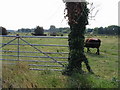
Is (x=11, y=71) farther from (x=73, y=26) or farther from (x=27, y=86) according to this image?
(x=73, y=26)

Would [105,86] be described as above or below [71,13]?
below

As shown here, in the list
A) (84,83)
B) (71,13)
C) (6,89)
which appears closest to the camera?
(6,89)

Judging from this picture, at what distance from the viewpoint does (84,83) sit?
514 cm

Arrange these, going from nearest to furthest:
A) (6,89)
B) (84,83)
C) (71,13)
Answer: (6,89), (84,83), (71,13)

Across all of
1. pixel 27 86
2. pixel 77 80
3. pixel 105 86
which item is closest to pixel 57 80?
pixel 77 80

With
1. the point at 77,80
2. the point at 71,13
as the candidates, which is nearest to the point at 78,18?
the point at 71,13

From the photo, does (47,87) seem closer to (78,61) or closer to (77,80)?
(77,80)

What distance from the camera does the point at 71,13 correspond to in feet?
24.4

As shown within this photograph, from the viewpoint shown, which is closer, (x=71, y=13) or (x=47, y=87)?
(x=47, y=87)

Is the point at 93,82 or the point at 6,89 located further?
the point at 93,82

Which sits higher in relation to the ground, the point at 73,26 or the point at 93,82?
the point at 73,26

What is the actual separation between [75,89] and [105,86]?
83 cm

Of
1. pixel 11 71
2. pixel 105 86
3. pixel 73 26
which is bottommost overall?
pixel 105 86

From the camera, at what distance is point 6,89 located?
4.70 m
